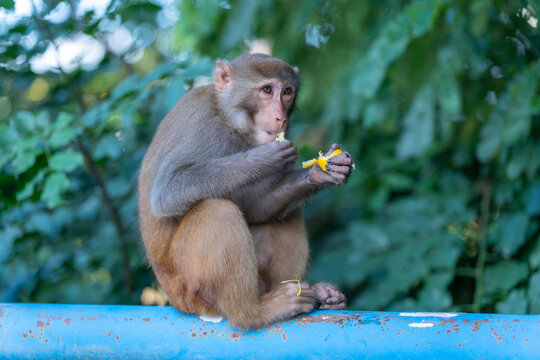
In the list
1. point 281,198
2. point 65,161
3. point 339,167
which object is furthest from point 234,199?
point 65,161

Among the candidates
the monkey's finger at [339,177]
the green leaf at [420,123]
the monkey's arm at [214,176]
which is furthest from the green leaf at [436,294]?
the monkey's arm at [214,176]

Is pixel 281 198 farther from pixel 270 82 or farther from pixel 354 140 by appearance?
pixel 354 140

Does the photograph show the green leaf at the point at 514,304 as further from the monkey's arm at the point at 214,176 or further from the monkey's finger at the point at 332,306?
the monkey's arm at the point at 214,176

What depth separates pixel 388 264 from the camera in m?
4.44

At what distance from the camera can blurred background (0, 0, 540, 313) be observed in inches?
149

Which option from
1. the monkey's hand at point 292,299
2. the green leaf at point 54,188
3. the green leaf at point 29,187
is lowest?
the green leaf at point 29,187

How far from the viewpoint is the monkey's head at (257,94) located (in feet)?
11.3

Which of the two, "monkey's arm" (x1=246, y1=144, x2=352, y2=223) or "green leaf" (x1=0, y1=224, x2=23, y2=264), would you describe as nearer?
"monkey's arm" (x1=246, y1=144, x2=352, y2=223)

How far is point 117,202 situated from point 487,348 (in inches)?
154

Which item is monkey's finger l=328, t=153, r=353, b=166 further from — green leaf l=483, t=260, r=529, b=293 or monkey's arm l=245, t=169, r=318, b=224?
green leaf l=483, t=260, r=529, b=293

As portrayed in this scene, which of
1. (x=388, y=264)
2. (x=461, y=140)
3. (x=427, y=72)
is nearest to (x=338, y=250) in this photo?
(x=388, y=264)

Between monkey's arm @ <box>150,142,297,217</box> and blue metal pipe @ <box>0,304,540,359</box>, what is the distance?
0.55 meters

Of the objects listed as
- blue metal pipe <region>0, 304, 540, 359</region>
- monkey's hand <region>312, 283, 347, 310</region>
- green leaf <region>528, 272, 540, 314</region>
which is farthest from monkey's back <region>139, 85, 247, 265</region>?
green leaf <region>528, 272, 540, 314</region>

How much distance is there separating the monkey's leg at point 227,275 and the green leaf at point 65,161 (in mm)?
1012
